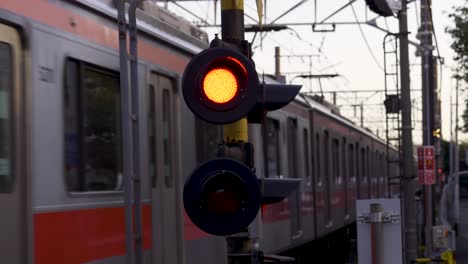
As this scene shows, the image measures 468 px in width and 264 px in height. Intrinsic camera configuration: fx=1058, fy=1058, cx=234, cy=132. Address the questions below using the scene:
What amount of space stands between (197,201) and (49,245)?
3.34ft

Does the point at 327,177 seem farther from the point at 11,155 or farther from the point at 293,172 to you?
the point at 11,155

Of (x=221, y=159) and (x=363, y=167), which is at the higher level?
(x=221, y=159)

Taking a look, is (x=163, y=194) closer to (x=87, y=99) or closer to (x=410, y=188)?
(x=87, y=99)

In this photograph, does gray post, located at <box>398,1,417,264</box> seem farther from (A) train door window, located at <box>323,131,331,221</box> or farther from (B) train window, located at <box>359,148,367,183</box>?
(B) train window, located at <box>359,148,367,183</box>

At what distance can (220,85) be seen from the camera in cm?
632

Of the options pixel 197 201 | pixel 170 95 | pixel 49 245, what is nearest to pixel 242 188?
pixel 197 201

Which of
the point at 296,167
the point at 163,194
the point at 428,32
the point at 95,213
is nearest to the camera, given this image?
the point at 95,213

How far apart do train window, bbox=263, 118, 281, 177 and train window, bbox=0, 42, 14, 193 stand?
309 inches

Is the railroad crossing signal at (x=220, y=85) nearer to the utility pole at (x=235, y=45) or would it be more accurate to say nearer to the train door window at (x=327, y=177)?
the utility pole at (x=235, y=45)

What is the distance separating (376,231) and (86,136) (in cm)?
327

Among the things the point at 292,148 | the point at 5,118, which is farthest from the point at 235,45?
the point at 292,148

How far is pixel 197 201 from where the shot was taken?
20.5 feet

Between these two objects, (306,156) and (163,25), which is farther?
(306,156)

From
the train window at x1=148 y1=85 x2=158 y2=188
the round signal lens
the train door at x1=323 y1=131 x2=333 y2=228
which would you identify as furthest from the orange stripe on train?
the train door at x1=323 y1=131 x2=333 y2=228
